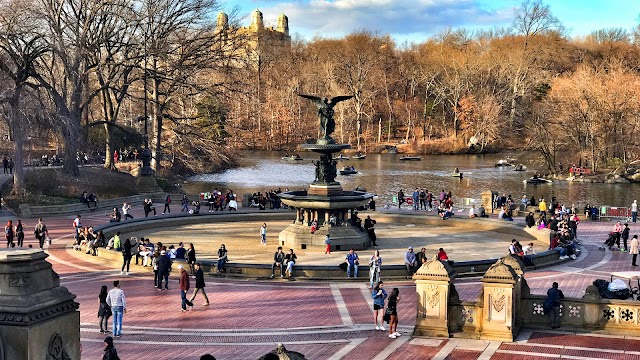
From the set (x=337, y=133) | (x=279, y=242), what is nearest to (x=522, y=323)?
(x=279, y=242)

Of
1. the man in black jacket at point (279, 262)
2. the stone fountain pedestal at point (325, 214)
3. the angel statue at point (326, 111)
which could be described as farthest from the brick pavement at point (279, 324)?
the angel statue at point (326, 111)

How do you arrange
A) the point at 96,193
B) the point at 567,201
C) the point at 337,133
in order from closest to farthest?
1. the point at 96,193
2. the point at 567,201
3. the point at 337,133

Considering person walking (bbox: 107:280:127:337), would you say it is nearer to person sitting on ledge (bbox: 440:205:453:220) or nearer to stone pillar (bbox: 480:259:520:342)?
stone pillar (bbox: 480:259:520:342)

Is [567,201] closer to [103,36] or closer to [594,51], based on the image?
[103,36]

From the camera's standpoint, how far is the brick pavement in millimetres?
16406

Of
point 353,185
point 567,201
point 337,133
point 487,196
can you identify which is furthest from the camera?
point 337,133

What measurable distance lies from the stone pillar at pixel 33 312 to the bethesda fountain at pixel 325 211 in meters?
23.2

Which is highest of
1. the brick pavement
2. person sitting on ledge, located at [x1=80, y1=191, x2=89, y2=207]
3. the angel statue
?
the angel statue

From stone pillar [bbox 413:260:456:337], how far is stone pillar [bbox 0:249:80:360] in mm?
10274

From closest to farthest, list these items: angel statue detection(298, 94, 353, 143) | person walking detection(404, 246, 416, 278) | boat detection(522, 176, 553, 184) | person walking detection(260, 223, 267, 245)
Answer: person walking detection(404, 246, 416, 278)
person walking detection(260, 223, 267, 245)
angel statue detection(298, 94, 353, 143)
boat detection(522, 176, 553, 184)

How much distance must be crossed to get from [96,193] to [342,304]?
106 ft

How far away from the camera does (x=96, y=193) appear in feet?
163

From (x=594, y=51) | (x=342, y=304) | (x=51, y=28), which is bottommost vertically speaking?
(x=342, y=304)

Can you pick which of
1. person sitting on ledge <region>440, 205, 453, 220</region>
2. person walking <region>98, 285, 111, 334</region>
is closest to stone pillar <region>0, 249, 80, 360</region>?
person walking <region>98, 285, 111, 334</region>
